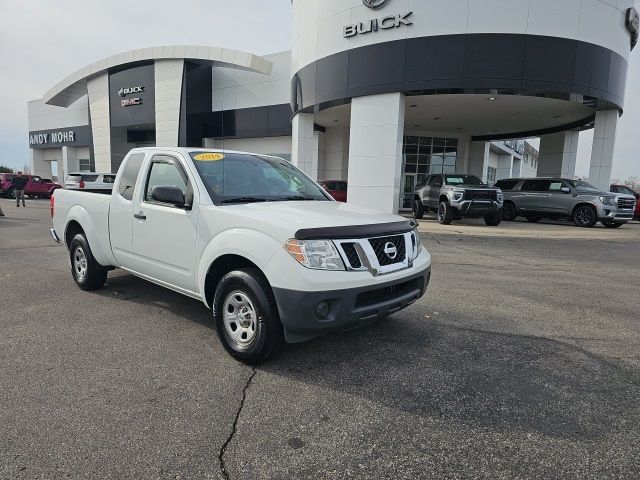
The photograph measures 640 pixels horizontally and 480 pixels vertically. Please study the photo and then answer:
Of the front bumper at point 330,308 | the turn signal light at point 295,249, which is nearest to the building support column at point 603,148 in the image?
the front bumper at point 330,308

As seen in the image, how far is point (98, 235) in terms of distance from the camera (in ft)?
17.6

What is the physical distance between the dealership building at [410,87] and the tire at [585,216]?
2.83m

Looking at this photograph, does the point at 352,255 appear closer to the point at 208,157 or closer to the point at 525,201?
the point at 208,157

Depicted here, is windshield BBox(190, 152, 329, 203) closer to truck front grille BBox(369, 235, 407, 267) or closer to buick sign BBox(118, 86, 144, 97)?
truck front grille BBox(369, 235, 407, 267)

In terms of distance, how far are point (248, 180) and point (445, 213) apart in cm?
1290

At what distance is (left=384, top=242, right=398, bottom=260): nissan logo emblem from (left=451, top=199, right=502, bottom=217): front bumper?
1255 cm

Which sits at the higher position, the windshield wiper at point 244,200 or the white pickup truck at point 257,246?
the windshield wiper at point 244,200

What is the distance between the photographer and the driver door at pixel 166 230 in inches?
158

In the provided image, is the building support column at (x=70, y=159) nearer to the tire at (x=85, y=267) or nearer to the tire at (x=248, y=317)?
the tire at (x=85, y=267)

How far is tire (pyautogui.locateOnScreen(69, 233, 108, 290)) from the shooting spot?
218 inches

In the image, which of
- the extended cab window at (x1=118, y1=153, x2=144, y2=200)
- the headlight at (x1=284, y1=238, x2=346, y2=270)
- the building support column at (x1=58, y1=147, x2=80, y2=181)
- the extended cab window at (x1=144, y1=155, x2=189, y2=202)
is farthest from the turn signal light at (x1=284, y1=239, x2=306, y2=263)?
the building support column at (x1=58, y1=147, x2=80, y2=181)

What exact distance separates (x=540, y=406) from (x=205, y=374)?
2546mm

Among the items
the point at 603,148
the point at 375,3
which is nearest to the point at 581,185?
the point at 603,148

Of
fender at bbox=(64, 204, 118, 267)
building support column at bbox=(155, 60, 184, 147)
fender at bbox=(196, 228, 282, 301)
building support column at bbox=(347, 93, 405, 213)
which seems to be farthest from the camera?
building support column at bbox=(155, 60, 184, 147)
